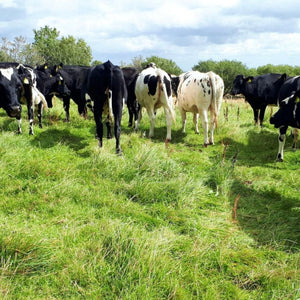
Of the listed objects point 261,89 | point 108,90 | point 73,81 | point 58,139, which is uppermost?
point 73,81

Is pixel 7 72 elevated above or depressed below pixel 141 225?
above

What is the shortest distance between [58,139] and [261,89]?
24.6ft

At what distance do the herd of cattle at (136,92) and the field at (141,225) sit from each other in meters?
0.87

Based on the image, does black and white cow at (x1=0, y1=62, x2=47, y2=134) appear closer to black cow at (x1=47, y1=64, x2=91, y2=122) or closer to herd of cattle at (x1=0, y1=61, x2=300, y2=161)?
herd of cattle at (x1=0, y1=61, x2=300, y2=161)

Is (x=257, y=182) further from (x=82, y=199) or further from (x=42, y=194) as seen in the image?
(x=42, y=194)

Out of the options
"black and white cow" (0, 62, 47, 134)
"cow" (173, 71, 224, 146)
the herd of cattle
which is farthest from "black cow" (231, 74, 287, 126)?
"black and white cow" (0, 62, 47, 134)

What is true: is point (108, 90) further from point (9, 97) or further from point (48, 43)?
point (48, 43)

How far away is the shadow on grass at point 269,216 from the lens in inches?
135

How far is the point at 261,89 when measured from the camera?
10336 millimetres

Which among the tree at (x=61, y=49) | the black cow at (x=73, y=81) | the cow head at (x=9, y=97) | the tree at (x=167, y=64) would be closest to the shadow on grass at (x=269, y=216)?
the cow head at (x=9, y=97)

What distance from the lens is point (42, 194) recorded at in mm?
3857

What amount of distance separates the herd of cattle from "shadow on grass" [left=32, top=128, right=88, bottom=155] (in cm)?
41

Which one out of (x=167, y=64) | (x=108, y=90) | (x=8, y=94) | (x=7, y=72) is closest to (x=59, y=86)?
(x=7, y=72)

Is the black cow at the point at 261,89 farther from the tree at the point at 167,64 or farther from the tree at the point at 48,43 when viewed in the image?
the tree at the point at 48,43
